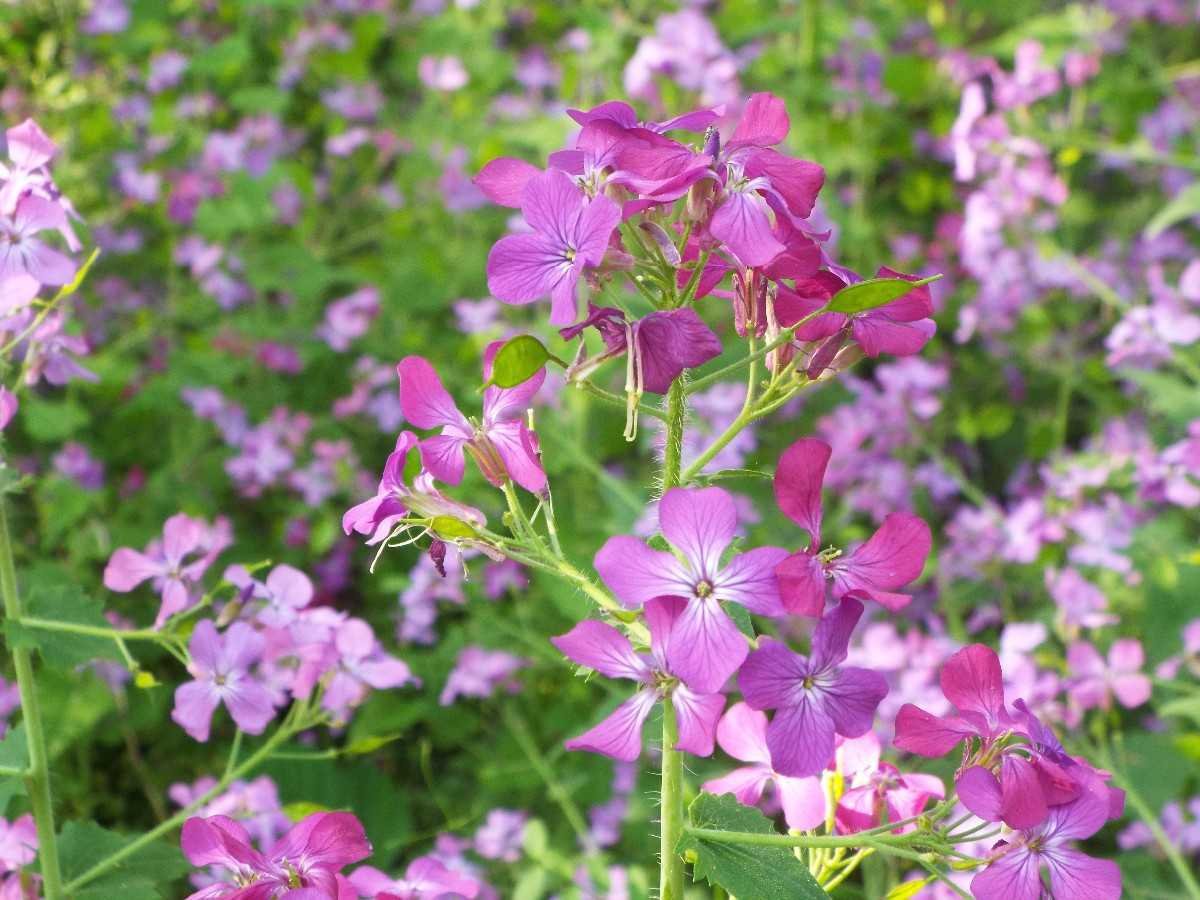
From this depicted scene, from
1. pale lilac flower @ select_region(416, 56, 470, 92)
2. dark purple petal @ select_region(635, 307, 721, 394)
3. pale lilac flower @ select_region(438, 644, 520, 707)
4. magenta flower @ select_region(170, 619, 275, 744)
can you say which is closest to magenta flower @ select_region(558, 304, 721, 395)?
dark purple petal @ select_region(635, 307, 721, 394)

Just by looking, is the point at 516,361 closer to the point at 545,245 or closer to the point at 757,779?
the point at 545,245

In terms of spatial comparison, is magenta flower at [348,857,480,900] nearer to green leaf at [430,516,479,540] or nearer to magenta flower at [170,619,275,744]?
magenta flower at [170,619,275,744]

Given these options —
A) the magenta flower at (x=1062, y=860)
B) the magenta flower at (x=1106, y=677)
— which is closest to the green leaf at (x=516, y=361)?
the magenta flower at (x=1062, y=860)

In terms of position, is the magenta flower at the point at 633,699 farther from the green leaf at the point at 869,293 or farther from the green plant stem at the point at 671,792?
the green leaf at the point at 869,293

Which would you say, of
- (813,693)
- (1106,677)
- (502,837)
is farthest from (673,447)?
(502,837)

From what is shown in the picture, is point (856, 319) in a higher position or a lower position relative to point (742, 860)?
higher
